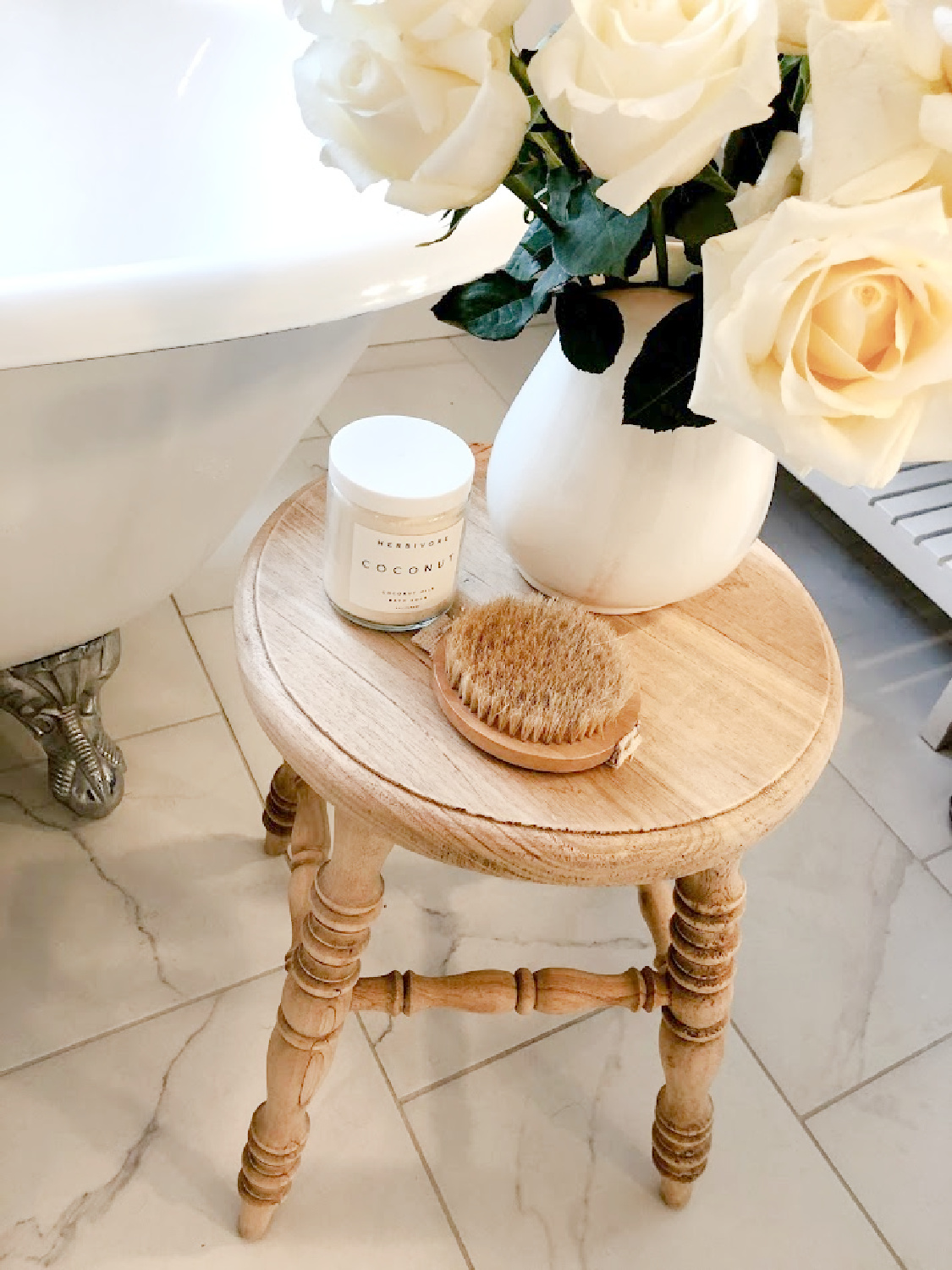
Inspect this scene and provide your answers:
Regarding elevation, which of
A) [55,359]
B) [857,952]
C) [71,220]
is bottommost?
[857,952]

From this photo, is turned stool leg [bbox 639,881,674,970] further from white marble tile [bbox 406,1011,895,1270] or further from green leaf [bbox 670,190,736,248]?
green leaf [bbox 670,190,736,248]

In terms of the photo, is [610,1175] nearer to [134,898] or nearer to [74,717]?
[134,898]

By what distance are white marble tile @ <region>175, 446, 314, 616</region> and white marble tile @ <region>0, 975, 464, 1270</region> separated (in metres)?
0.54

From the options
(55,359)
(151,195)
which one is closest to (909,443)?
(55,359)

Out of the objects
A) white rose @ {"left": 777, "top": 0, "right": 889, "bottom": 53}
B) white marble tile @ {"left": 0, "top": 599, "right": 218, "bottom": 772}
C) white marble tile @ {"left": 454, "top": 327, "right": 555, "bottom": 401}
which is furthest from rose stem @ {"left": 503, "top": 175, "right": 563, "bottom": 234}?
white marble tile @ {"left": 454, "top": 327, "right": 555, "bottom": 401}

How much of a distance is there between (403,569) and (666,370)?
0.18 metres

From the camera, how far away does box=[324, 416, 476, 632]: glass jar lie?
1.81 feet

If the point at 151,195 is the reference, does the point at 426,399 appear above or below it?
below

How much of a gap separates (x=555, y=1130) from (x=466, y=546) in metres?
0.53

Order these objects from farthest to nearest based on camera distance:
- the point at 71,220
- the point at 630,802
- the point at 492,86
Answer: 1. the point at 71,220
2. the point at 630,802
3. the point at 492,86

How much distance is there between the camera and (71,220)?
47.5 inches

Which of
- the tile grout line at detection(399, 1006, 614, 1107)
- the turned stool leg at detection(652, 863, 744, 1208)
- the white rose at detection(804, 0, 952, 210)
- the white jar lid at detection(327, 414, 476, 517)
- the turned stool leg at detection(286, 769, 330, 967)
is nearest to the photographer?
the white rose at detection(804, 0, 952, 210)

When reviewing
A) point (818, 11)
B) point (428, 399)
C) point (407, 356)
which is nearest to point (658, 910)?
point (818, 11)

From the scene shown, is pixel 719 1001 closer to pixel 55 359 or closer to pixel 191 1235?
pixel 191 1235
